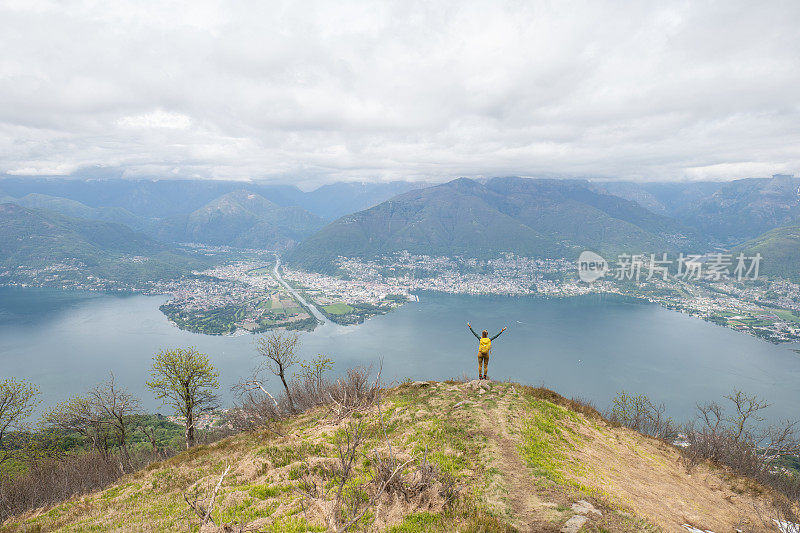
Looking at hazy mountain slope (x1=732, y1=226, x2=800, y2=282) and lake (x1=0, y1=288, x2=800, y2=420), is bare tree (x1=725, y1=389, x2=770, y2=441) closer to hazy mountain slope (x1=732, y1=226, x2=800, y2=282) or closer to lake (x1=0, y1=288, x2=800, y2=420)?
lake (x1=0, y1=288, x2=800, y2=420)

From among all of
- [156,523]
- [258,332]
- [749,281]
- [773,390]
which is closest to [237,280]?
[258,332]

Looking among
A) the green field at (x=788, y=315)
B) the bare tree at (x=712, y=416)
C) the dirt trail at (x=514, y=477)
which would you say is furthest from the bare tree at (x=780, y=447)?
the green field at (x=788, y=315)

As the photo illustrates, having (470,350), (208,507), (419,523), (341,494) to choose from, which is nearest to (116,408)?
(208,507)

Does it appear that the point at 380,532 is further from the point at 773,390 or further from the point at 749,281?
the point at 749,281

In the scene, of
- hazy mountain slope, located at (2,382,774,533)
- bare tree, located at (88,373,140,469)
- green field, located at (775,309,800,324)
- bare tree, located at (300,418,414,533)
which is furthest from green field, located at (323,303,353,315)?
green field, located at (775,309,800,324)

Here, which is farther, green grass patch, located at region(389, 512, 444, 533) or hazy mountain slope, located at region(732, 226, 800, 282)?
hazy mountain slope, located at region(732, 226, 800, 282)

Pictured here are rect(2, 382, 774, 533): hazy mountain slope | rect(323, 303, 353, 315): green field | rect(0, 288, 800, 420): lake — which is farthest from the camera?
rect(323, 303, 353, 315): green field
